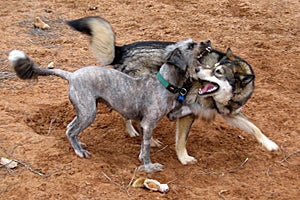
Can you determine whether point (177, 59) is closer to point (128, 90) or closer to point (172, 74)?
point (172, 74)

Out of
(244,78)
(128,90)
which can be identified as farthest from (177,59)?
(244,78)

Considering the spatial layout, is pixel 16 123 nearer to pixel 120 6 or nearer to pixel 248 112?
pixel 248 112

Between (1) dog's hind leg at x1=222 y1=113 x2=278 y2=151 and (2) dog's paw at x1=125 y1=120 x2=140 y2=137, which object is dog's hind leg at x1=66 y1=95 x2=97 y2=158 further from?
(1) dog's hind leg at x1=222 y1=113 x2=278 y2=151

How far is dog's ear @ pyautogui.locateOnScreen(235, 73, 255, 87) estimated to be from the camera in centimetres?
521

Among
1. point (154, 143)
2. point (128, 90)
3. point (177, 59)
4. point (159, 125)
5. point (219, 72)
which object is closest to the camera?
point (177, 59)

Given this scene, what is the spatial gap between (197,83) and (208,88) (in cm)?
14

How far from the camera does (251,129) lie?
18.1ft

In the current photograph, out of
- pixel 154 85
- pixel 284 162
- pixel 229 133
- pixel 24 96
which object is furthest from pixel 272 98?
pixel 24 96

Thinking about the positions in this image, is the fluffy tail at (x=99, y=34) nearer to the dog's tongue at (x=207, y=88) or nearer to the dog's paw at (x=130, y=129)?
the dog's paw at (x=130, y=129)

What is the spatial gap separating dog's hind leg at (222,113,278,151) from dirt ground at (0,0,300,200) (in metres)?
0.28

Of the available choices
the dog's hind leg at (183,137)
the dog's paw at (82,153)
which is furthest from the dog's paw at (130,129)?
the dog's paw at (82,153)

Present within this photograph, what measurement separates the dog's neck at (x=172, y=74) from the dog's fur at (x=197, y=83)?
1.04 ft

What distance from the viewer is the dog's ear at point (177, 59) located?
5047mm

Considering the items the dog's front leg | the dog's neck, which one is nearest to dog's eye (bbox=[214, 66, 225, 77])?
the dog's neck
